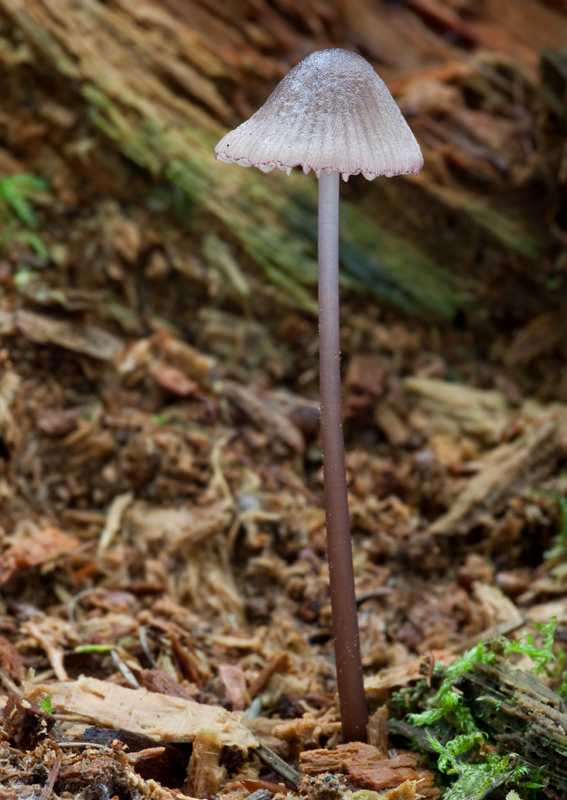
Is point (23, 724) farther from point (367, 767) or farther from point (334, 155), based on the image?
point (334, 155)

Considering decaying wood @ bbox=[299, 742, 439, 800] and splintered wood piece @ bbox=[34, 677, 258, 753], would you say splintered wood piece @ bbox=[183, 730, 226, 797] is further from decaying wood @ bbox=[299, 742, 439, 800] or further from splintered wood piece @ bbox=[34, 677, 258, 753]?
decaying wood @ bbox=[299, 742, 439, 800]

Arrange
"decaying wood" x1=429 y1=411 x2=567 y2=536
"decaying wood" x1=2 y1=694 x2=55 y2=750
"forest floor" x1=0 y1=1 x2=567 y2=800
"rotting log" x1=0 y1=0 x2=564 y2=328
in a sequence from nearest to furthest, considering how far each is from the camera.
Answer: "decaying wood" x1=2 y1=694 x2=55 y2=750 → "forest floor" x1=0 y1=1 x2=567 y2=800 → "decaying wood" x1=429 y1=411 x2=567 y2=536 → "rotting log" x1=0 y1=0 x2=564 y2=328

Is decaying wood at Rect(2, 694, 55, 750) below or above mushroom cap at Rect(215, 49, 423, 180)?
below

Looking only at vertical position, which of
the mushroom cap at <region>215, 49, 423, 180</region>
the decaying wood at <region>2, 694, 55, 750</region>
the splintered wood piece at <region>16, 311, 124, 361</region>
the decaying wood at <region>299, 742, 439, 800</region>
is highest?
the mushroom cap at <region>215, 49, 423, 180</region>

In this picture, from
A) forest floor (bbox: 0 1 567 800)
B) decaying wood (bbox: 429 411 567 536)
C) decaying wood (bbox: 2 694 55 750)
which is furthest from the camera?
decaying wood (bbox: 429 411 567 536)

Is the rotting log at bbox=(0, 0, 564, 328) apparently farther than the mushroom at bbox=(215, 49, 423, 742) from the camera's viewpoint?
Yes

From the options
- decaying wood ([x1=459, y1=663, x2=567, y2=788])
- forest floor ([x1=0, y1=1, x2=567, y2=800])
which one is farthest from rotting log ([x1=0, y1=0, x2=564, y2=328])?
decaying wood ([x1=459, y1=663, x2=567, y2=788])

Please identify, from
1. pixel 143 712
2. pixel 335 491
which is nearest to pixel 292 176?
pixel 335 491
